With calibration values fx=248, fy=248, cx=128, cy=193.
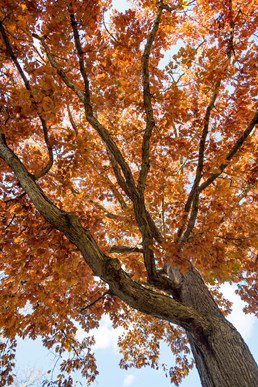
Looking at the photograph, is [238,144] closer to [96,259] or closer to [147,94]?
[147,94]

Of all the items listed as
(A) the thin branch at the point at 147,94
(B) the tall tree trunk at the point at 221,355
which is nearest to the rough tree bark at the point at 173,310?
(B) the tall tree trunk at the point at 221,355

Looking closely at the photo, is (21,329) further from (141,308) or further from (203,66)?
(203,66)

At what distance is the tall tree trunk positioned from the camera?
3.58m

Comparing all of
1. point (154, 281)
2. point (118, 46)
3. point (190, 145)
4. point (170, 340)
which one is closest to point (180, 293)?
point (154, 281)

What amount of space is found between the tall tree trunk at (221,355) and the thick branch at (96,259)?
540 millimetres

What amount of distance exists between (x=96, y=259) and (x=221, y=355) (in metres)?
2.53

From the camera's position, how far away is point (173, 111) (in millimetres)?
4289

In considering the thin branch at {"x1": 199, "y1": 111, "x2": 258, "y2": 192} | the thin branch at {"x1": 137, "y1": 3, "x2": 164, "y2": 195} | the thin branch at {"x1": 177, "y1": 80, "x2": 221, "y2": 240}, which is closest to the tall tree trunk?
the thin branch at {"x1": 177, "y1": 80, "x2": 221, "y2": 240}

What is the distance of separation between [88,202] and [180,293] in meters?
3.89

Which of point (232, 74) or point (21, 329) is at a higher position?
point (232, 74)

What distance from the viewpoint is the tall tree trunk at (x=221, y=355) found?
3584mm

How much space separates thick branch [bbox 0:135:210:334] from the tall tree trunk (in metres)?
0.54

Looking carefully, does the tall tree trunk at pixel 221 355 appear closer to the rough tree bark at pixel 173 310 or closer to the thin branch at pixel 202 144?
the rough tree bark at pixel 173 310

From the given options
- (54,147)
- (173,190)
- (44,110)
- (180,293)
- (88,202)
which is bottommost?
(180,293)
